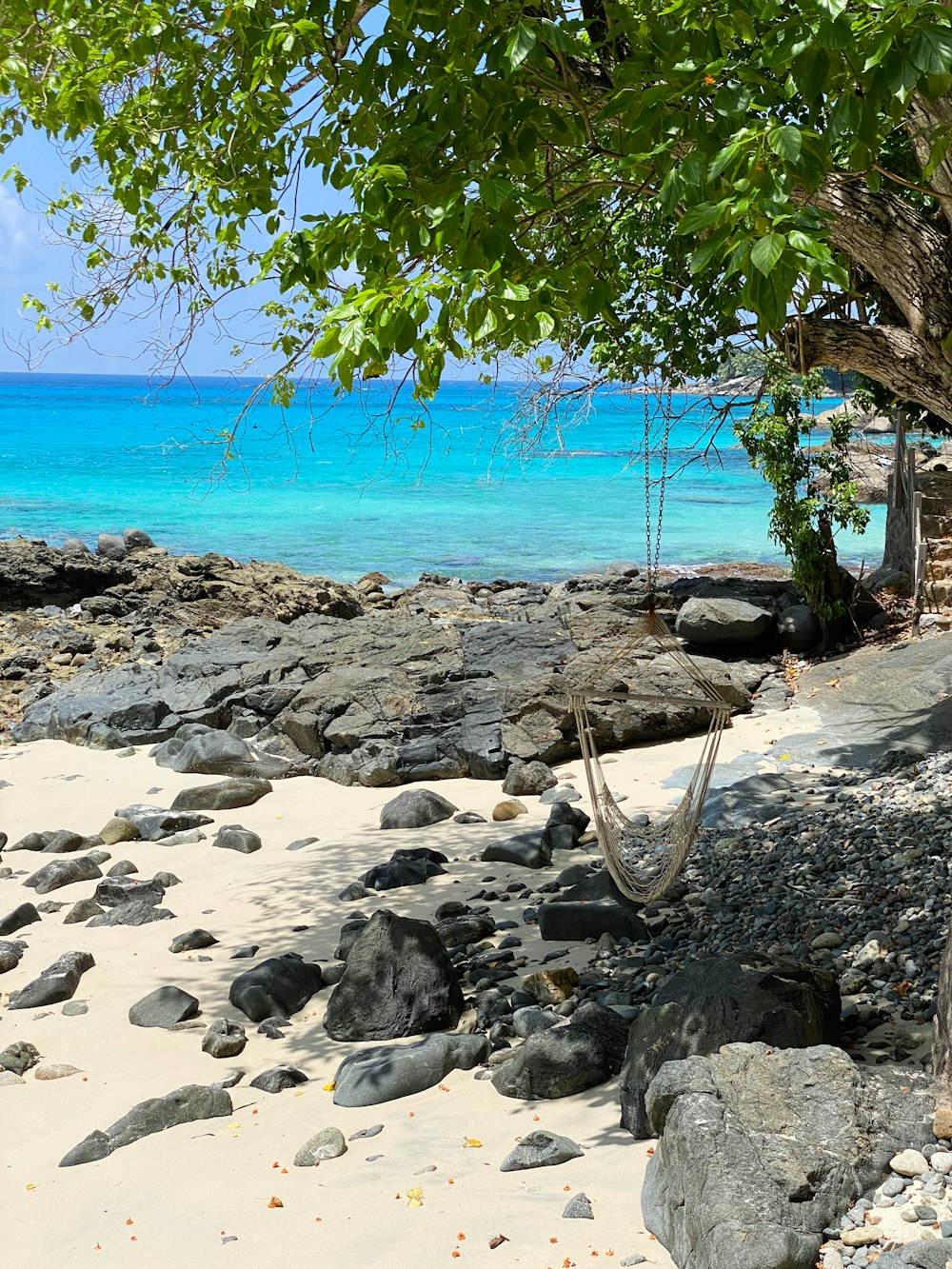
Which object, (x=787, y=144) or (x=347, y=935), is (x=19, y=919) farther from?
(x=787, y=144)

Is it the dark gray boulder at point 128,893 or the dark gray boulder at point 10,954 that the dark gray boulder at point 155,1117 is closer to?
the dark gray boulder at point 10,954

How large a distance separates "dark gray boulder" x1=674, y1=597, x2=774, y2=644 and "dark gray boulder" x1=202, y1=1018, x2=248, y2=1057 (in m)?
6.51

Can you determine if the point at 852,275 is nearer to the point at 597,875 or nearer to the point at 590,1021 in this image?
the point at 597,875

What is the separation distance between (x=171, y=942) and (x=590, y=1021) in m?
2.38

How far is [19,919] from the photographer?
5.82 meters

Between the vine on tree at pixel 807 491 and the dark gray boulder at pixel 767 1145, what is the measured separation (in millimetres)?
7211

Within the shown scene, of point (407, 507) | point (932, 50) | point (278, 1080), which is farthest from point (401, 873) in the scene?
point (407, 507)

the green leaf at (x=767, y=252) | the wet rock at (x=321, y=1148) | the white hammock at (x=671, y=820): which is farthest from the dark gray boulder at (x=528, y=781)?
the green leaf at (x=767, y=252)

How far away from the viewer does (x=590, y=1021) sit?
396cm

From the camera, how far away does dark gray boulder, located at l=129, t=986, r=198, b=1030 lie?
4621 mm

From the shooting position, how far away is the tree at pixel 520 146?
2.46 m

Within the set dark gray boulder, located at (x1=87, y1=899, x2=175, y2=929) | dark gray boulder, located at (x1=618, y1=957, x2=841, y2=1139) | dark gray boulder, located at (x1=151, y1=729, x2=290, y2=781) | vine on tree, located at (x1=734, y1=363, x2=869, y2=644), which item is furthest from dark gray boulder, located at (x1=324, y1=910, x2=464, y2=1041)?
vine on tree, located at (x1=734, y1=363, x2=869, y2=644)

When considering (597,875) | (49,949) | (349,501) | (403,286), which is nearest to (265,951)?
(49,949)

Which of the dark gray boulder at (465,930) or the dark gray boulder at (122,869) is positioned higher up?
the dark gray boulder at (465,930)
